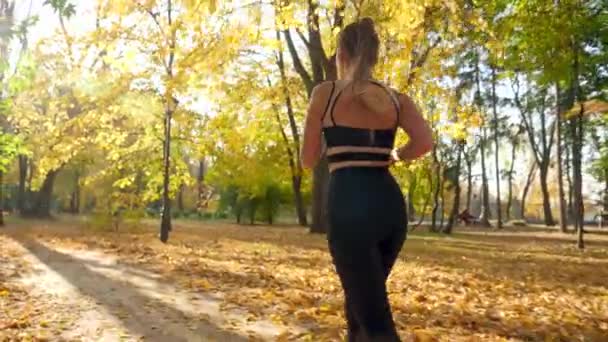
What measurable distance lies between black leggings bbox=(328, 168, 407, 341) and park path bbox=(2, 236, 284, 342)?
254 centimetres

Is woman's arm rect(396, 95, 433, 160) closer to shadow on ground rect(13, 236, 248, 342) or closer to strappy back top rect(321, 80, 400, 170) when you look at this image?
strappy back top rect(321, 80, 400, 170)

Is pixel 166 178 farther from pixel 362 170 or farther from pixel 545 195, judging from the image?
pixel 545 195

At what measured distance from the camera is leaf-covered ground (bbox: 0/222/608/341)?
504cm

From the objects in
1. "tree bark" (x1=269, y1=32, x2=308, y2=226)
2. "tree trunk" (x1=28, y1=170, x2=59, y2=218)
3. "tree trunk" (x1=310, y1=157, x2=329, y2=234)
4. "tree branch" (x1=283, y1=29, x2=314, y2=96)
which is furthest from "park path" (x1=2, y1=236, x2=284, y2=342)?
"tree trunk" (x1=28, y1=170, x2=59, y2=218)

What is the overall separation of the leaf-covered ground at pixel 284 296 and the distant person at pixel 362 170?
2505 millimetres

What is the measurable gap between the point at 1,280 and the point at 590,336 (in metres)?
7.78

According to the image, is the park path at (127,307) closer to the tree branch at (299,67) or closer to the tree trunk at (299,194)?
the tree branch at (299,67)

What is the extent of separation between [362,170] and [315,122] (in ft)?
1.03

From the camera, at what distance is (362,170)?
2357 mm

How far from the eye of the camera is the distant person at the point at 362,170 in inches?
90.0

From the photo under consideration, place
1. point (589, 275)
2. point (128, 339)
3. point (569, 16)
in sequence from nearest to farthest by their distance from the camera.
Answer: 1. point (128, 339)
2. point (589, 275)
3. point (569, 16)

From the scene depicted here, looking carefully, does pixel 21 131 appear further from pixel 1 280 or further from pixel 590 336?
pixel 590 336

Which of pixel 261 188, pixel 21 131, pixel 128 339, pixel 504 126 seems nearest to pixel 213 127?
pixel 128 339

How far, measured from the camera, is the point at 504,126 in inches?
1748
